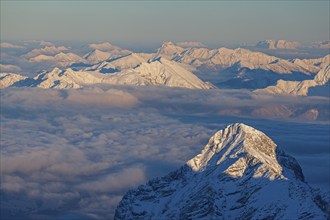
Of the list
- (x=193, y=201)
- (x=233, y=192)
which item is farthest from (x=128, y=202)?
(x=233, y=192)

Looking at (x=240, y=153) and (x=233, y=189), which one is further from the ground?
(x=240, y=153)

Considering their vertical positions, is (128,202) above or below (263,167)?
below

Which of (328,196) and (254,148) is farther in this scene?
(254,148)

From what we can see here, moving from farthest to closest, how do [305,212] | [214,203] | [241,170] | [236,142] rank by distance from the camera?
[236,142]
[241,170]
[214,203]
[305,212]

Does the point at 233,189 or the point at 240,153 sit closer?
the point at 233,189

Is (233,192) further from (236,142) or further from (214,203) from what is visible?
(236,142)

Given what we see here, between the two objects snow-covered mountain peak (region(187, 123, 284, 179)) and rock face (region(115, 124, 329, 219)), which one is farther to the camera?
snow-covered mountain peak (region(187, 123, 284, 179))
